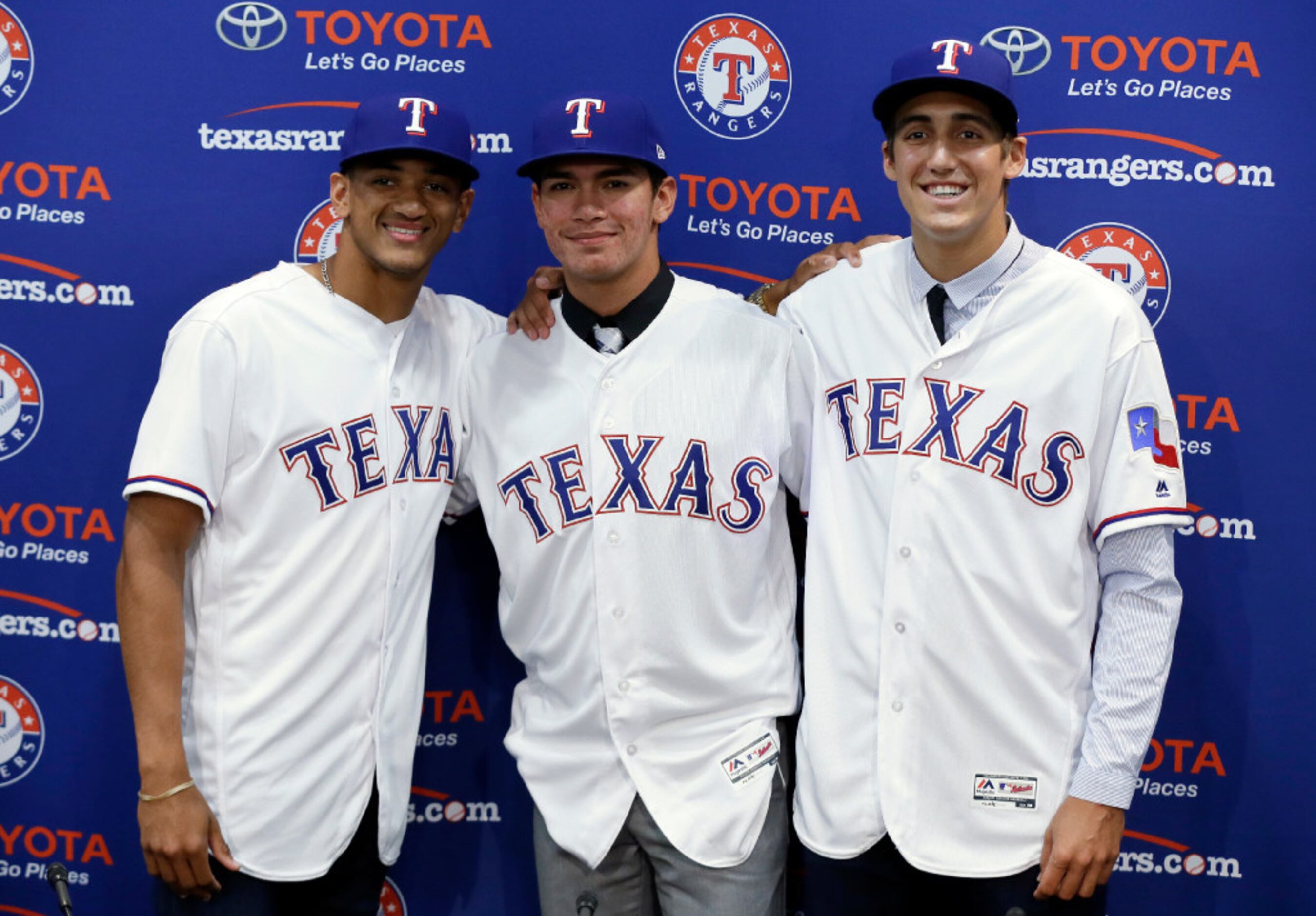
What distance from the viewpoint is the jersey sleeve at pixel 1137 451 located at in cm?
189

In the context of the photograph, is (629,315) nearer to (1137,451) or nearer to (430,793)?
(1137,451)

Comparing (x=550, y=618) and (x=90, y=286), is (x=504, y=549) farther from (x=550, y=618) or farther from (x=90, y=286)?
(x=90, y=286)

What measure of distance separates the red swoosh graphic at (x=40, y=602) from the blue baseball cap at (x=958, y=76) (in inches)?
89.8

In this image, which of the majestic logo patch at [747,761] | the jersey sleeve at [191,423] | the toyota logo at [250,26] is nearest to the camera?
the jersey sleeve at [191,423]

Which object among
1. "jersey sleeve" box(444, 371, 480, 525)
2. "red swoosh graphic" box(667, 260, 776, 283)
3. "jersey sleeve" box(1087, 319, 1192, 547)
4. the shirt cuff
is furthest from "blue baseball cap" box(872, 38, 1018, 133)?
the shirt cuff

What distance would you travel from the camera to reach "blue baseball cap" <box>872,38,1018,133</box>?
195 cm

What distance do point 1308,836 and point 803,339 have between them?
1725 mm

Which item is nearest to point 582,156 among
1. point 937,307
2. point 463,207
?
point 463,207

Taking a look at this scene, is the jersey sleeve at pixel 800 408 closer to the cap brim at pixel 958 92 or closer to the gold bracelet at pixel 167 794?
the cap brim at pixel 958 92

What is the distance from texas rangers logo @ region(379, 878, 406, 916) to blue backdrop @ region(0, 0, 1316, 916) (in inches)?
0.5

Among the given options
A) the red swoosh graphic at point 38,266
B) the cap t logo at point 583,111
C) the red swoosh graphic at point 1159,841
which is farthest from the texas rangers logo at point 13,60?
the red swoosh graphic at point 1159,841

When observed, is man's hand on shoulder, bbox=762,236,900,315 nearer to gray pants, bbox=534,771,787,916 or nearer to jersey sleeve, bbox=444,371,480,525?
jersey sleeve, bbox=444,371,480,525

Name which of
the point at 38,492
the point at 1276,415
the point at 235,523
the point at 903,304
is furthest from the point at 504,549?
the point at 1276,415

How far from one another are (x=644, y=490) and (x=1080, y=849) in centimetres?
100
